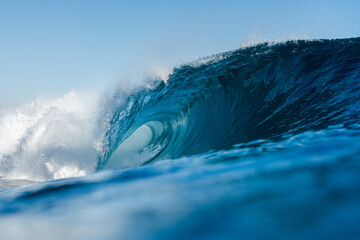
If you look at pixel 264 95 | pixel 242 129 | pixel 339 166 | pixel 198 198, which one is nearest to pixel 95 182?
pixel 198 198

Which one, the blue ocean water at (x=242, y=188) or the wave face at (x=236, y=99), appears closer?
the blue ocean water at (x=242, y=188)

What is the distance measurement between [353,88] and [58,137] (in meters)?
6.68

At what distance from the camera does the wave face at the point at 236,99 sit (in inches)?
163

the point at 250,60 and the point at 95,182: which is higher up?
the point at 250,60

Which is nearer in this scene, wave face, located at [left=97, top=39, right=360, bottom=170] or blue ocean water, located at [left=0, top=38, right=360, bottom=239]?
blue ocean water, located at [left=0, top=38, right=360, bottom=239]

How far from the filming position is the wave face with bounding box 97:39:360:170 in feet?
13.6

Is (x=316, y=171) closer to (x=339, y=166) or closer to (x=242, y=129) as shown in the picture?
(x=339, y=166)

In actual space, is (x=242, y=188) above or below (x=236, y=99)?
below

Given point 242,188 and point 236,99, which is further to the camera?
point 236,99

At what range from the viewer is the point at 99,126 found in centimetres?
727

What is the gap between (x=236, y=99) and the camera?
19.8ft

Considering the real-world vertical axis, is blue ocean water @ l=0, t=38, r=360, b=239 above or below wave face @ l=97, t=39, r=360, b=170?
below

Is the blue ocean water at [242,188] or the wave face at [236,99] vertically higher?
the wave face at [236,99]

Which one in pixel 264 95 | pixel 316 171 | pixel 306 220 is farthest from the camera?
pixel 264 95
